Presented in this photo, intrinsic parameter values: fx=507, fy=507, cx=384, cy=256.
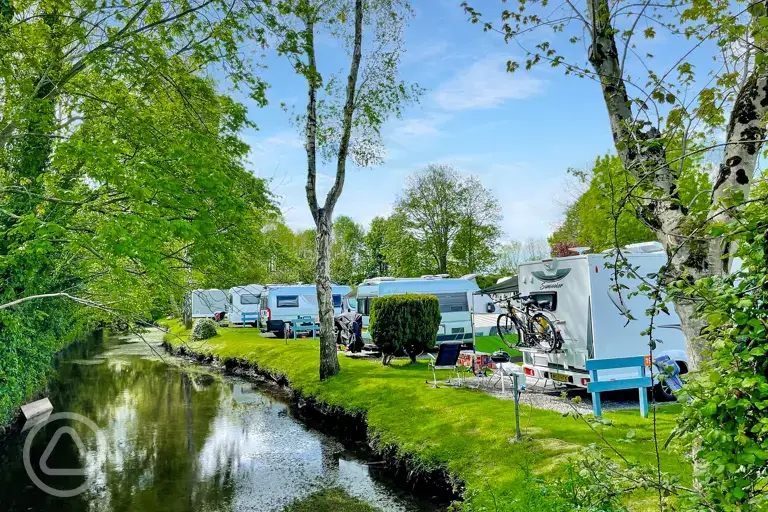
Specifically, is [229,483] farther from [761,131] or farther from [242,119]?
[761,131]

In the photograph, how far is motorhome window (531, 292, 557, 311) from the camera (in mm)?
9956

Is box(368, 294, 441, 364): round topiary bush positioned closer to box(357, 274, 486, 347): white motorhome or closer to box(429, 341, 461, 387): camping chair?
box(429, 341, 461, 387): camping chair

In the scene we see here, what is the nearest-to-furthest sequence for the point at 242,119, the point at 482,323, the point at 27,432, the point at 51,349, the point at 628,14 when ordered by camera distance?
the point at 628,14
the point at 242,119
the point at 27,432
the point at 51,349
the point at 482,323

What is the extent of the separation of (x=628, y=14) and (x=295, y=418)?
10.7 meters

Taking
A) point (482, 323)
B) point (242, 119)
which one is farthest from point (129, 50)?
point (482, 323)

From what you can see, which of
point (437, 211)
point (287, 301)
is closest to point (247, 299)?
point (287, 301)

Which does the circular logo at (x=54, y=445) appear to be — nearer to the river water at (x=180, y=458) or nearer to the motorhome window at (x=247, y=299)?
the river water at (x=180, y=458)

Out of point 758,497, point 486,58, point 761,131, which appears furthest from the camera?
point 486,58

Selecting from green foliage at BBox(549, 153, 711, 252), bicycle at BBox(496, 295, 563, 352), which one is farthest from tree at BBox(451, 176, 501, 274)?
bicycle at BBox(496, 295, 563, 352)

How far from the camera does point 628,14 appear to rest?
381 cm

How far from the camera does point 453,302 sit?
18.5m

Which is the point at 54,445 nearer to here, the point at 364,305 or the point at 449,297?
the point at 364,305

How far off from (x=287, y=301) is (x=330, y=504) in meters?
20.1

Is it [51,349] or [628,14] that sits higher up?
[628,14]
